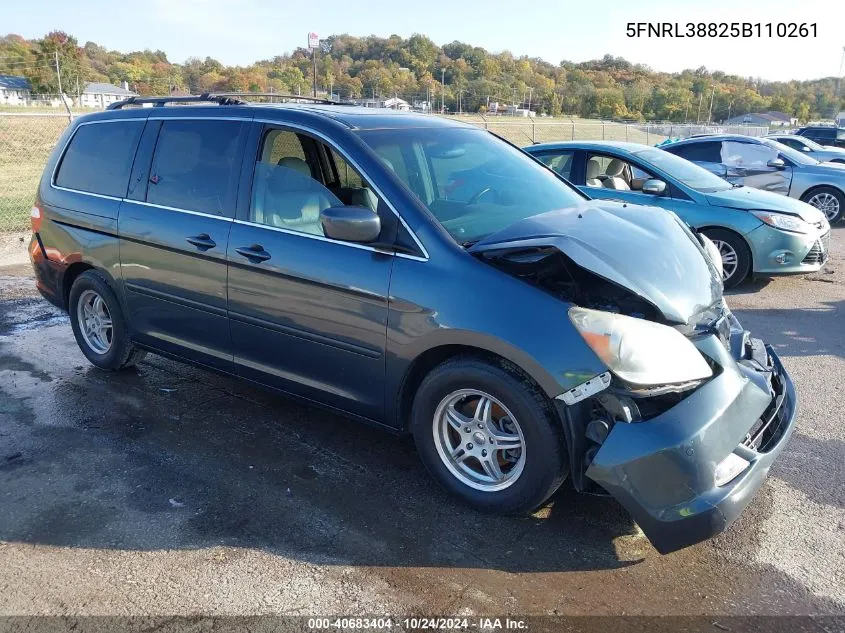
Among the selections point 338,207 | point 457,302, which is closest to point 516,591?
point 457,302

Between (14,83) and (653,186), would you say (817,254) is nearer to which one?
(653,186)

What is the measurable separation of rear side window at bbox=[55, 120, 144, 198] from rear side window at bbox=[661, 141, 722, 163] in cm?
885


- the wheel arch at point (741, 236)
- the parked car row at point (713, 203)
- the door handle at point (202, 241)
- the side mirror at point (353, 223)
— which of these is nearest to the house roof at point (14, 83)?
the parked car row at point (713, 203)

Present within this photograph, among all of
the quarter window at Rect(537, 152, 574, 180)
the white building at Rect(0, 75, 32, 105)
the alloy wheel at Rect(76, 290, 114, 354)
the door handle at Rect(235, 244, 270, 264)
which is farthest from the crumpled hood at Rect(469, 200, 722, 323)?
the white building at Rect(0, 75, 32, 105)

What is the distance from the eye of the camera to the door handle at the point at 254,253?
145 inches

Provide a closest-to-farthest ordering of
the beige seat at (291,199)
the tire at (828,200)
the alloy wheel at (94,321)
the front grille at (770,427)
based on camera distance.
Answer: the front grille at (770,427), the beige seat at (291,199), the alloy wheel at (94,321), the tire at (828,200)

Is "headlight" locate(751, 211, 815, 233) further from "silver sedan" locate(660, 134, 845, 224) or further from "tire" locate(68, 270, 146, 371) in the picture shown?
"tire" locate(68, 270, 146, 371)

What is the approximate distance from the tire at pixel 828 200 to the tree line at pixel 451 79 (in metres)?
35.7

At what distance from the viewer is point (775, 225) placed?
7254mm

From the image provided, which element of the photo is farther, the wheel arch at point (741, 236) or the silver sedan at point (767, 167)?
the silver sedan at point (767, 167)

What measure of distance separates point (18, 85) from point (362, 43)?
43.4m

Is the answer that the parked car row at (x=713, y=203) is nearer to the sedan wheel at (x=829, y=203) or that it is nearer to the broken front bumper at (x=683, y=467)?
the sedan wheel at (x=829, y=203)

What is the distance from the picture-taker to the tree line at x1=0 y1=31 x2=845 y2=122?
49.4 meters

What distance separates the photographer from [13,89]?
7406 centimetres
